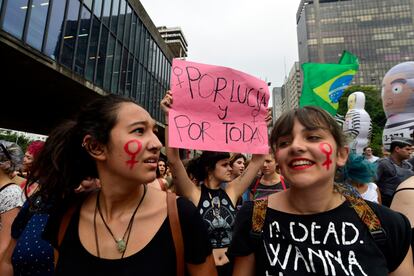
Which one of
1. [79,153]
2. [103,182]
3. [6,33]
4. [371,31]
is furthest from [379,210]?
[371,31]

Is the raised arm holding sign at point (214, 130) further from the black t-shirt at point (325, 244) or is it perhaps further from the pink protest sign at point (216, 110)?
the black t-shirt at point (325, 244)

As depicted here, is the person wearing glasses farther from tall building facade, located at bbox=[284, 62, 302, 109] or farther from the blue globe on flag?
tall building facade, located at bbox=[284, 62, 302, 109]

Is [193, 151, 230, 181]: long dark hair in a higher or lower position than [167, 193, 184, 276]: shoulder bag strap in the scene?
higher

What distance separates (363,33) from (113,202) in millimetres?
89387

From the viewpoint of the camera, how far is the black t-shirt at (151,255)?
4.13ft

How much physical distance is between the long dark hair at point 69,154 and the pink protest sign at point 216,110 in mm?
796

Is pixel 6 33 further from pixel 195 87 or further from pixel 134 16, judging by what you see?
A: pixel 134 16

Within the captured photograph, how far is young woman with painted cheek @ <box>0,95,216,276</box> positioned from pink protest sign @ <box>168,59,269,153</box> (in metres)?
0.83

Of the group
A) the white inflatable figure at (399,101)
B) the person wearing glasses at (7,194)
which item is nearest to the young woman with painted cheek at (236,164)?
the person wearing glasses at (7,194)

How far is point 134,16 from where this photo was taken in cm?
1688

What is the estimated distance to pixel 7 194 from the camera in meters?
2.29

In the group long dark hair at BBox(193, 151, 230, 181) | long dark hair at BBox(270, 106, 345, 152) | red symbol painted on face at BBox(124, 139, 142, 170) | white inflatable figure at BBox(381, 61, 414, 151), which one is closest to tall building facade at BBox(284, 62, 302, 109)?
white inflatable figure at BBox(381, 61, 414, 151)

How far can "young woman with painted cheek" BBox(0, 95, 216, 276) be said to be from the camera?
130 centimetres

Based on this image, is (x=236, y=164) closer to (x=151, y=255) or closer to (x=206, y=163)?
(x=206, y=163)
